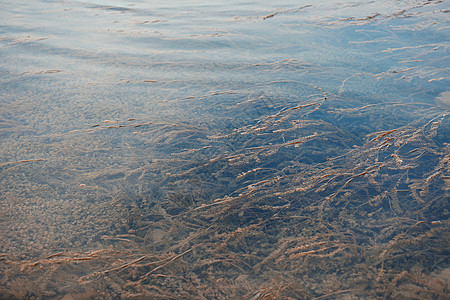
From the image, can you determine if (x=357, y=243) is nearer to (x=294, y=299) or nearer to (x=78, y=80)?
(x=294, y=299)

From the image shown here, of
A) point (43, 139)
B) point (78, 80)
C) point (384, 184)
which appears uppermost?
point (78, 80)

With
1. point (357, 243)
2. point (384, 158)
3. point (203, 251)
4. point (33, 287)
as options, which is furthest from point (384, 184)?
point (33, 287)

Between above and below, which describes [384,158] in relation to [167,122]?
below

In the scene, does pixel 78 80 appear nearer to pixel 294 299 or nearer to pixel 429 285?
pixel 294 299

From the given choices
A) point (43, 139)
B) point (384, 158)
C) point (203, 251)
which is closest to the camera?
point (203, 251)

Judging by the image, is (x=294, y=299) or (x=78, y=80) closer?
(x=294, y=299)

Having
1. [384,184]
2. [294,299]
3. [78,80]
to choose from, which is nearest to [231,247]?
[294,299]

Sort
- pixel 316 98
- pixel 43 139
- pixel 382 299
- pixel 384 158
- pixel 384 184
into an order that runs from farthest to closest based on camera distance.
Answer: pixel 316 98 → pixel 43 139 → pixel 384 158 → pixel 384 184 → pixel 382 299
